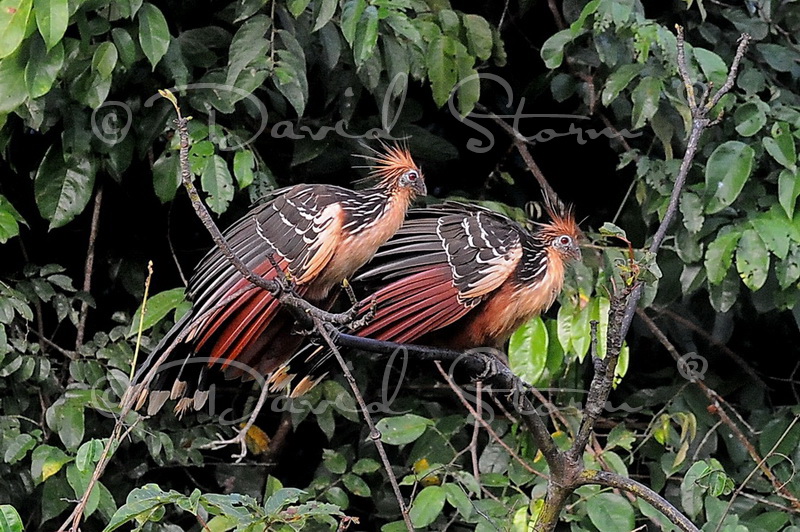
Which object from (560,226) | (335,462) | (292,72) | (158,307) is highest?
(292,72)

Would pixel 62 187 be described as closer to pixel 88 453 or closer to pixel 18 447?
pixel 18 447

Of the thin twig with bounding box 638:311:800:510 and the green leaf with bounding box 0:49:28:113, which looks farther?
the thin twig with bounding box 638:311:800:510

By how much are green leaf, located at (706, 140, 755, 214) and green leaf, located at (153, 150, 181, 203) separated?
56.7 inches

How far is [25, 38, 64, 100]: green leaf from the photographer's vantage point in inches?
91.0

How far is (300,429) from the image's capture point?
3471 mm

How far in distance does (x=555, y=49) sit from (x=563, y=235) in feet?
2.15

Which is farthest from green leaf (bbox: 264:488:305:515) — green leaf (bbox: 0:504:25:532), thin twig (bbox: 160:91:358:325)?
green leaf (bbox: 0:504:25:532)

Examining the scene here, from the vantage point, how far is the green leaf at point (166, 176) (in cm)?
270

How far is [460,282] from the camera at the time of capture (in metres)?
2.52

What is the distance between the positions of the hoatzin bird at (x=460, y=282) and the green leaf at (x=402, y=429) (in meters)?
0.23

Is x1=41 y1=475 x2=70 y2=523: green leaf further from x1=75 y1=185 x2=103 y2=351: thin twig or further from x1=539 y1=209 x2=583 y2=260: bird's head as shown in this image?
x1=539 y1=209 x2=583 y2=260: bird's head

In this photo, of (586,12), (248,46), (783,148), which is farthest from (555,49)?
(248,46)

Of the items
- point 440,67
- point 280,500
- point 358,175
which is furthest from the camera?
point 358,175

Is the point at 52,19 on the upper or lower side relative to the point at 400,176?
upper
